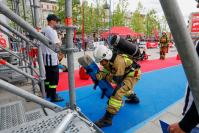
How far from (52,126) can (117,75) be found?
7.00 feet

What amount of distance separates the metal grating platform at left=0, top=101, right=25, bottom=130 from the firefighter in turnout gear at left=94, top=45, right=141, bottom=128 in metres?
1.30

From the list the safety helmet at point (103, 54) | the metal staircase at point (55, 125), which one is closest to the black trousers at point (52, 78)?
the safety helmet at point (103, 54)

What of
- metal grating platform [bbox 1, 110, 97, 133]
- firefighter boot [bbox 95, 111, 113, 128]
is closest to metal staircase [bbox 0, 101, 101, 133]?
metal grating platform [bbox 1, 110, 97, 133]

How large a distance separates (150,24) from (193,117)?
1978 inches

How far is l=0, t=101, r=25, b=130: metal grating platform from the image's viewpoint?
228cm

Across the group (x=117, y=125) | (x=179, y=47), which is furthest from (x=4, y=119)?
(x=179, y=47)

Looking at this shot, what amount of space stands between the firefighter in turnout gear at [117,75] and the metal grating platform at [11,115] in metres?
1.30

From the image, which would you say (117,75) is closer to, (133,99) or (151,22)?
(133,99)

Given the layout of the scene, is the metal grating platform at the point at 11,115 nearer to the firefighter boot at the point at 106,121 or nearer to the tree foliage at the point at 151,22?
the firefighter boot at the point at 106,121

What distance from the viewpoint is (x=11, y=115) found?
8.30 ft

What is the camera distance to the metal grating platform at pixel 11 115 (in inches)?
89.9

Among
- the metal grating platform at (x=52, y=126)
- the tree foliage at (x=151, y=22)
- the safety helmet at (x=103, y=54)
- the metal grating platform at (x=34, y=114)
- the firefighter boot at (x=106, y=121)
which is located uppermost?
the tree foliage at (x=151, y=22)

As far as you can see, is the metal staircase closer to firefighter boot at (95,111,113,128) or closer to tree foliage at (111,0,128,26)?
firefighter boot at (95,111,113,128)

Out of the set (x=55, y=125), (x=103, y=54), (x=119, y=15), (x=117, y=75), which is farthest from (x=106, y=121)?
(x=119, y=15)
